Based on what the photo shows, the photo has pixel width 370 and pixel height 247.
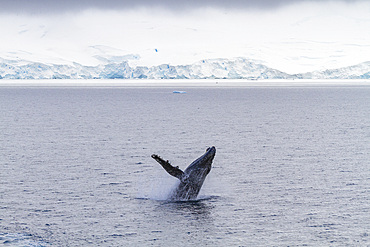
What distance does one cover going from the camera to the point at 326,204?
27.7 meters

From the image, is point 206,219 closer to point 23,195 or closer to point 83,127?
point 23,195

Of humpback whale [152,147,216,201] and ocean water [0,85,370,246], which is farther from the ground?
humpback whale [152,147,216,201]

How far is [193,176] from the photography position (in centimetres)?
2764

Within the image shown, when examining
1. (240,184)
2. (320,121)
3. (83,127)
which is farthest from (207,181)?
(320,121)

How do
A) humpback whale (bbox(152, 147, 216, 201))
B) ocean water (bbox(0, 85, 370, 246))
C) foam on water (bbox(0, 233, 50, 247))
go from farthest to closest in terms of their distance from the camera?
humpback whale (bbox(152, 147, 216, 201)) < ocean water (bbox(0, 85, 370, 246)) < foam on water (bbox(0, 233, 50, 247))

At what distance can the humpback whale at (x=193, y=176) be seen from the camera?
2742cm

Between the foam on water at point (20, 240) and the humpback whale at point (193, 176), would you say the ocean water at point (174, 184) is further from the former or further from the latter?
the humpback whale at point (193, 176)

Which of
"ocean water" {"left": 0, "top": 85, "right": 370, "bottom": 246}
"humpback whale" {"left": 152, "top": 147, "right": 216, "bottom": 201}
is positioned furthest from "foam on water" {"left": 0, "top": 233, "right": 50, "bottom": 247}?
"humpback whale" {"left": 152, "top": 147, "right": 216, "bottom": 201}

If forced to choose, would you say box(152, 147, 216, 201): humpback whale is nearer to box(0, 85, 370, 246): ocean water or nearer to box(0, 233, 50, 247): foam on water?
box(0, 85, 370, 246): ocean water

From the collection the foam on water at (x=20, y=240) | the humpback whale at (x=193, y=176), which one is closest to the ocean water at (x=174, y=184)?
Answer: the foam on water at (x=20, y=240)

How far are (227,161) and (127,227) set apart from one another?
18622 mm

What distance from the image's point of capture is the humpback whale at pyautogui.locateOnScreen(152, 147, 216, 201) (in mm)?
27422

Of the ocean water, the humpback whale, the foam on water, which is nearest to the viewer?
the foam on water

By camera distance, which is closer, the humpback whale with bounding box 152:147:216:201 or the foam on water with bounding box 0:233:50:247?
the foam on water with bounding box 0:233:50:247
